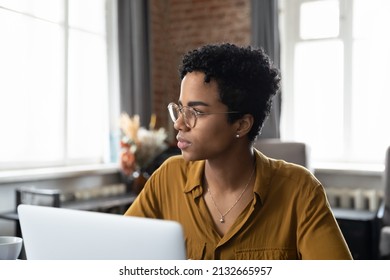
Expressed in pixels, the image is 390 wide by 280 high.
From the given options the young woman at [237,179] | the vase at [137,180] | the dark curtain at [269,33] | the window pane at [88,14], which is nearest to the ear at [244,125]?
the young woman at [237,179]

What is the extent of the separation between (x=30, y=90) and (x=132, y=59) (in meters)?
1.01

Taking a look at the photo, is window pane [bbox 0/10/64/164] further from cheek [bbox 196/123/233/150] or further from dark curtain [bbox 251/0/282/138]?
cheek [bbox 196/123/233/150]

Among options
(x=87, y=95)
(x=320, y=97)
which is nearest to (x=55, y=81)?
(x=87, y=95)

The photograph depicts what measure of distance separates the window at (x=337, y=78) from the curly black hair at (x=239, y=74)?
9.11 ft

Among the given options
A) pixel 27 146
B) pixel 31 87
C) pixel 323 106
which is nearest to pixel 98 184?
pixel 27 146

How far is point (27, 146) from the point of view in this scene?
135 inches

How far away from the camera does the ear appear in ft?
4.30

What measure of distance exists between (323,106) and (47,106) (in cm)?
226

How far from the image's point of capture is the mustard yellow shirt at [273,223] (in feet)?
3.92

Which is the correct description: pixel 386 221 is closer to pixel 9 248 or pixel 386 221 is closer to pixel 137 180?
pixel 137 180

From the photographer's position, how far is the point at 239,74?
1.27 m

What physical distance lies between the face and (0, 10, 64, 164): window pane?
2.38 m

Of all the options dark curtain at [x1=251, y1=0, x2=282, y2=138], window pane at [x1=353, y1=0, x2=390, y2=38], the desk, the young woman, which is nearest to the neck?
the young woman
